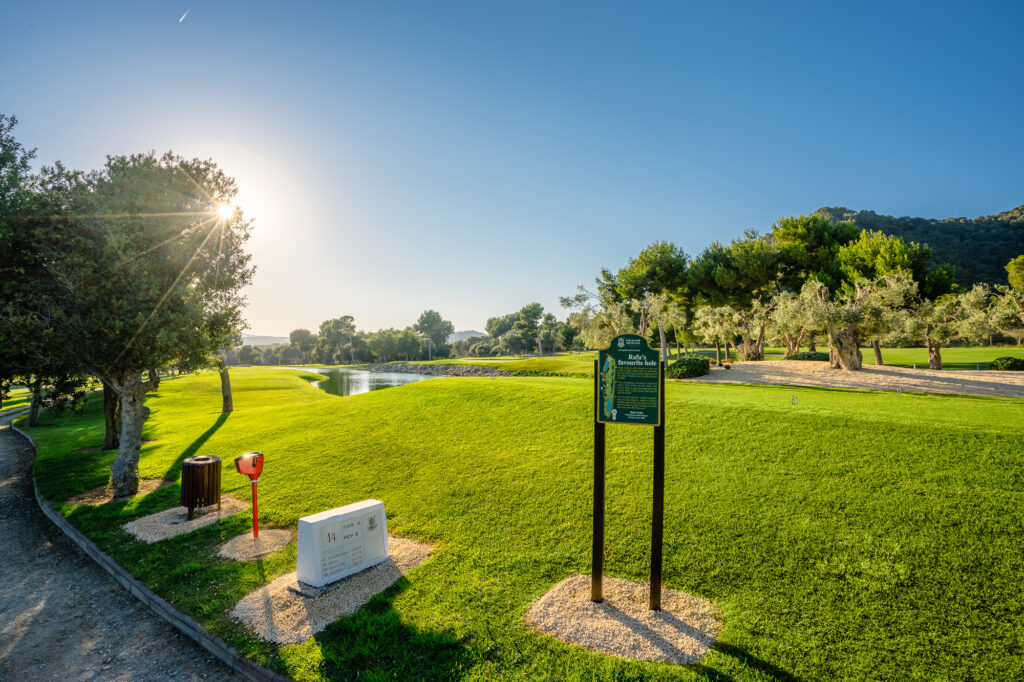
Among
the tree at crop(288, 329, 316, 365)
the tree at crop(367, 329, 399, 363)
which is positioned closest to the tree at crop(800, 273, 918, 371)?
the tree at crop(367, 329, 399, 363)

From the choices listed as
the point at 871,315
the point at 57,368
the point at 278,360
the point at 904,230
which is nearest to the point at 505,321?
the point at 278,360

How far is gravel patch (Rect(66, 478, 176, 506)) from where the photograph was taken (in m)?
10.9

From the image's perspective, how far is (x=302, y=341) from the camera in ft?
456

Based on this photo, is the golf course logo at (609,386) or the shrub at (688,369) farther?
the shrub at (688,369)

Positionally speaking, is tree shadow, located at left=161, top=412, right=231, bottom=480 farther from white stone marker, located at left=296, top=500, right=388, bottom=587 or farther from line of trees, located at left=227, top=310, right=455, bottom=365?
line of trees, located at left=227, top=310, right=455, bottom=365

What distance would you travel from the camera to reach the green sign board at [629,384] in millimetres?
5418

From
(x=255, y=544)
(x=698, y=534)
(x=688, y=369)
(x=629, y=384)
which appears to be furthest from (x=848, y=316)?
(x=255, y=544)

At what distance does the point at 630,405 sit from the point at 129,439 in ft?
43.4

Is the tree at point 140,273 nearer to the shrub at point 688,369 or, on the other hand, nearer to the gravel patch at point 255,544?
the gravel patch at point 255,544

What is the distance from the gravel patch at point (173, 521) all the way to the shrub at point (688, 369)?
65.9 ft

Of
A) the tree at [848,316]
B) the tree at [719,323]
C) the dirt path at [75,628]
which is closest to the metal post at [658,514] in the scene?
the dirt path at [75,628]

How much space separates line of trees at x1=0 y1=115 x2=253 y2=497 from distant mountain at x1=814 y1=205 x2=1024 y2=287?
241 ft

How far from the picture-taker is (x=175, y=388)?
37.6 m

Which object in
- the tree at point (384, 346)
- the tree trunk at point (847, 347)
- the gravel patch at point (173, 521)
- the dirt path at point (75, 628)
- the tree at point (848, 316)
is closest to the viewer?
the dirt path at point (75, 628)
